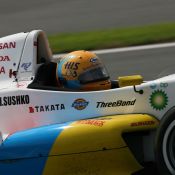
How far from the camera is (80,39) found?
40.6ft

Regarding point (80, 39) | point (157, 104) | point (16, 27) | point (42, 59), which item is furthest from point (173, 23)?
point (157, 104)

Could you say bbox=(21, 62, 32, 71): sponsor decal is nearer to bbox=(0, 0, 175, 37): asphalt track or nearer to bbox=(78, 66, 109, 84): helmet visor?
bbox=(78, 66, 109, 84): helmet visor

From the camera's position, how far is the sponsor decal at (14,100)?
6133mm

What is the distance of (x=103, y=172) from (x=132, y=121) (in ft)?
1.67

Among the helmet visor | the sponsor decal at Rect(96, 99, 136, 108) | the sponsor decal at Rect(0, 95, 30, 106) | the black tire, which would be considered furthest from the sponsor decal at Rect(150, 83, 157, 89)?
the sponsor decal at Rect(0, 95, 30, 106)

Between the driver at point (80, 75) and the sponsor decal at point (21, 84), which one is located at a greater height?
the driver at point (80, 75)

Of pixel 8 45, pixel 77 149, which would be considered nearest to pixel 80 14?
pixel 8 45

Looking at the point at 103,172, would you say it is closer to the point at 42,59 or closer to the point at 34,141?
the point at 34,141

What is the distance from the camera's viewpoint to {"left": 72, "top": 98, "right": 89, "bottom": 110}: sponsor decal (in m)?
5.90

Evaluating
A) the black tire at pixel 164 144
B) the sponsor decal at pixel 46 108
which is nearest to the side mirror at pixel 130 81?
the sponsor decal at pixel 46 108

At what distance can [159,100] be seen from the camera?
5.64 metres

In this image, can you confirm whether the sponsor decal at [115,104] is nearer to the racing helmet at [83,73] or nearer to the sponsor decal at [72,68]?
the racing helmet at [83,73]

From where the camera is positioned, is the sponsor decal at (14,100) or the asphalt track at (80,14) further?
the asphalt track at (80,14)

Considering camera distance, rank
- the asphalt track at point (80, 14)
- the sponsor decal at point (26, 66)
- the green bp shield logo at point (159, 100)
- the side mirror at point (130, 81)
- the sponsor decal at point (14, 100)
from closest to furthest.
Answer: the green bp shield logo at point (159, 100) → the sponsor decal at point (14, 100) → the side mirror at point (130, 81) → the sponsor decal at point (26, 66) → the asphalt track at point (80, 14)
